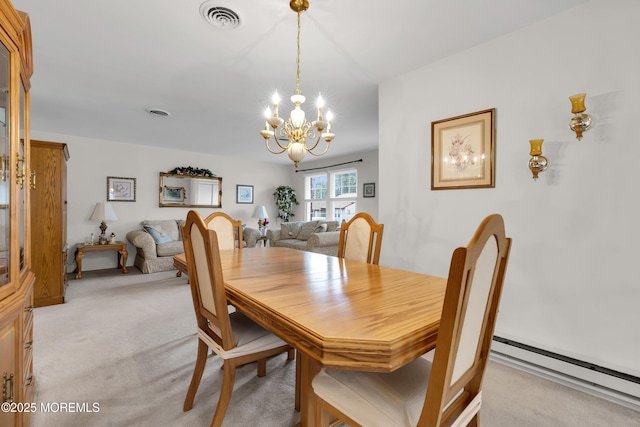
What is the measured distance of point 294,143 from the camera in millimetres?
2074

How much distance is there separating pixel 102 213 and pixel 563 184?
5871mm

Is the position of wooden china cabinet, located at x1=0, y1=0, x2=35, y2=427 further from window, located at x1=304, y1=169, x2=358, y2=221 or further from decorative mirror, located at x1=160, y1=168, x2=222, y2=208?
window, located at x1=304, y1=169, x2=358, y2=221

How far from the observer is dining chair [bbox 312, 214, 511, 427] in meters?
0.73

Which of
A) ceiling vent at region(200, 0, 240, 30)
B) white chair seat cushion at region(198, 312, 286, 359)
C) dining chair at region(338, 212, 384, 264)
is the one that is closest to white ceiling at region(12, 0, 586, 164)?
ceiling vent at region(200, 0, 240, 30)

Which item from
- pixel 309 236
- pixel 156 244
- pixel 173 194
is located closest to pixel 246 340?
pixel 309 236

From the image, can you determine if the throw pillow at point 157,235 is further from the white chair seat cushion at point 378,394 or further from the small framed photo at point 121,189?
the white chair seat cushion at point 378,394

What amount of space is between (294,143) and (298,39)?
2.52 ft

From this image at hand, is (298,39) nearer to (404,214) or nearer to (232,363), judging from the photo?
(404,214)

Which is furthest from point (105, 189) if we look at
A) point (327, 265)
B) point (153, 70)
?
point (327, 265)

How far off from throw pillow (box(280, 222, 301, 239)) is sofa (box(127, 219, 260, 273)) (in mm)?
1928

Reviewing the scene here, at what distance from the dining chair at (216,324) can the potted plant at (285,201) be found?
5.87m

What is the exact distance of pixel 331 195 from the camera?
6910 millimetres

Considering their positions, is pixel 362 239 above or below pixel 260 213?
below

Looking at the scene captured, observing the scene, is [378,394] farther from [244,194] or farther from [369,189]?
[244,194]
